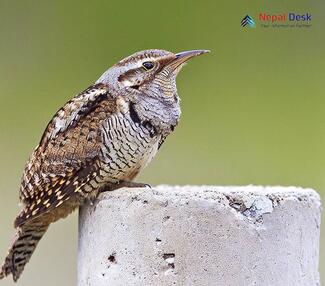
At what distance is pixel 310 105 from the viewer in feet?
16.0

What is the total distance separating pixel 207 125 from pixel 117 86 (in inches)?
75.8

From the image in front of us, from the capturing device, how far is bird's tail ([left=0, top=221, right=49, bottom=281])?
3.26 m

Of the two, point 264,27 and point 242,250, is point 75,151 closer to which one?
point 242,250

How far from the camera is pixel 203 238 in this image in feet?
8.66

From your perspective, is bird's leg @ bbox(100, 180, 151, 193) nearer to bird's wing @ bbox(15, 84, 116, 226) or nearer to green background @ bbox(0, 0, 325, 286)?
bird's wing @ bbox(15, 84, 116, 226)

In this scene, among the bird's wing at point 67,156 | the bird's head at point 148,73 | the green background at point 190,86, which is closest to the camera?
the bird's wing at point 67,156

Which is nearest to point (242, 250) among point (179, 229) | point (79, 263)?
point (179, 229)

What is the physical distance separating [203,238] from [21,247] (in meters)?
0.93

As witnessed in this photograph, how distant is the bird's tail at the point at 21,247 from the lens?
3.26 metres

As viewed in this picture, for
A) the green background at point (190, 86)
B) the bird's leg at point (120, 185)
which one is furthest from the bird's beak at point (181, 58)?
the green background at point (190, 86)

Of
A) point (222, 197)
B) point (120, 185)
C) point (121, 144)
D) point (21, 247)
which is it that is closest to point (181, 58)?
point (121, 144)

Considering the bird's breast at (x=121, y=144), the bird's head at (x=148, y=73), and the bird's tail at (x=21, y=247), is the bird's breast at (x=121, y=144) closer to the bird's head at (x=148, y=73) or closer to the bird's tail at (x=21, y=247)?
the bird's head at (x=148, y=73)

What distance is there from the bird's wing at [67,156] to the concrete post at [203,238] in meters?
0.27

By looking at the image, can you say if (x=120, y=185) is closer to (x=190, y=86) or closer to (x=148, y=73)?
(x=148, y=73)
